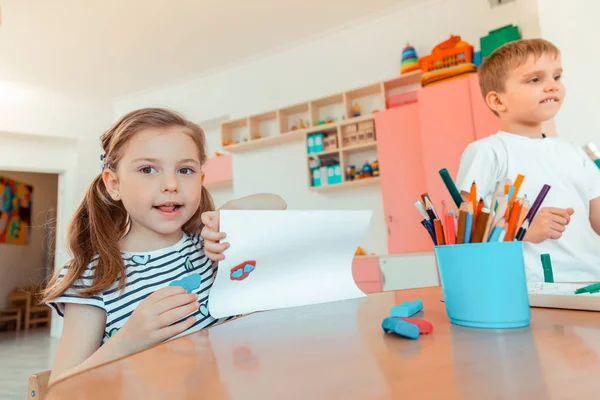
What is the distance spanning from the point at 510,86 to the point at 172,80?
3.50 meters

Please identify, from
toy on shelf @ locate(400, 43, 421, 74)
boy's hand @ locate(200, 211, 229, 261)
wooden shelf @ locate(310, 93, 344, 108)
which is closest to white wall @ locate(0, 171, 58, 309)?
wooden shelf @ locate(310, 93, 344, 108)

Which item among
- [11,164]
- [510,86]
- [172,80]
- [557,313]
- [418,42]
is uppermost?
[172,80]

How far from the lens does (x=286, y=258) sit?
57cm

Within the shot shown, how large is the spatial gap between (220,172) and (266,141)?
627 mm

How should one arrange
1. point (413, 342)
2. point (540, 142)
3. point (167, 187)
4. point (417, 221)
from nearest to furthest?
point (413, 342), point (167, 187), point (540, 142), point (417, 221)

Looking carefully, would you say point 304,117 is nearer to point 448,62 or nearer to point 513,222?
point 448,62

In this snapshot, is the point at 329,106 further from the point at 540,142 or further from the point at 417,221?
the point at 540,142

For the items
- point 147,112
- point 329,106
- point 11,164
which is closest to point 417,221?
point 329,106

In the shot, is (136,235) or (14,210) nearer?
(136,235)

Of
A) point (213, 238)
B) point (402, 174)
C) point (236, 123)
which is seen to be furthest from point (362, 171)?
point (213, 238)

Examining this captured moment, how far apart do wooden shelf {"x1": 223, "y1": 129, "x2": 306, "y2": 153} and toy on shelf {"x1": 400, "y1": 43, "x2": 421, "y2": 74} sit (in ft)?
2.83

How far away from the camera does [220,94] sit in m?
3.67

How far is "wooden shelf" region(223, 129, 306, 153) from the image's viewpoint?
10.1 feet

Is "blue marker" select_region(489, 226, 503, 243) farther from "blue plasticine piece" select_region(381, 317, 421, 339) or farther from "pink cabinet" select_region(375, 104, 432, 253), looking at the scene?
"pink cabinet" select_region(375, 104, 432, 253)
